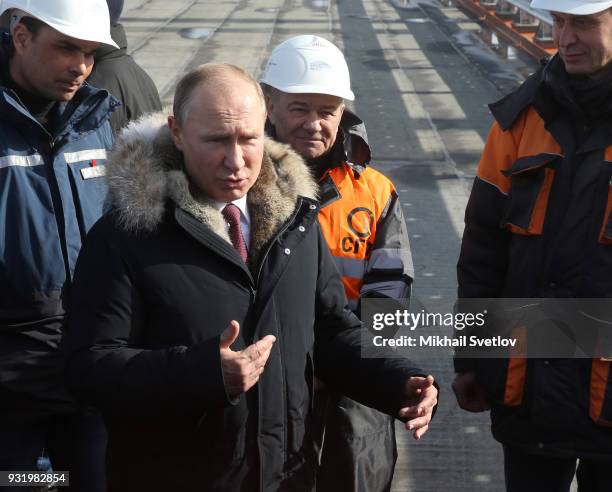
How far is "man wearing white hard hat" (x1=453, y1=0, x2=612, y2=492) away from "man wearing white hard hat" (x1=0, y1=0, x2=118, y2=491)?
121cm

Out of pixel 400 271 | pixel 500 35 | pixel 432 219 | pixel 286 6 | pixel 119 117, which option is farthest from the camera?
pixel 286 6

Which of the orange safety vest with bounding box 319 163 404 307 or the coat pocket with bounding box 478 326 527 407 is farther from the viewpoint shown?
the orange safety vest with bounding box 319 163 404 307

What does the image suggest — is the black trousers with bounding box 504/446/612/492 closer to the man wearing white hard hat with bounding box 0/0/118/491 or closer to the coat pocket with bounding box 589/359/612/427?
the coat pocket with bounding box 589/359/612/427

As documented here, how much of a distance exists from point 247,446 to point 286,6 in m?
20.8

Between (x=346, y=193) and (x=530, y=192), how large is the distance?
654mm

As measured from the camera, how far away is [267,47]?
16.4 m

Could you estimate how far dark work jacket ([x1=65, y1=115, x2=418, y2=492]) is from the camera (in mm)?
2295

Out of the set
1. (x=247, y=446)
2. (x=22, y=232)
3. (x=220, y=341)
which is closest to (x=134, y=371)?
(x=220, y=341)

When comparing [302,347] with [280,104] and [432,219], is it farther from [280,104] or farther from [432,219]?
[432,219]

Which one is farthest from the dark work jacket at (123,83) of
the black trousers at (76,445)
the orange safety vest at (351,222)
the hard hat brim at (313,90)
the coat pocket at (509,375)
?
the coat pocket at (509,375)

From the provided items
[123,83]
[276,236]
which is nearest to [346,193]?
[276,236]

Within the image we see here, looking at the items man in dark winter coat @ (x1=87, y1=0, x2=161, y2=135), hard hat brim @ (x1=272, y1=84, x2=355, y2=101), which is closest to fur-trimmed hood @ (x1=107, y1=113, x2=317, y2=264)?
hard hat brim @ (x1=272, y1=84, x2=355, y2=101)

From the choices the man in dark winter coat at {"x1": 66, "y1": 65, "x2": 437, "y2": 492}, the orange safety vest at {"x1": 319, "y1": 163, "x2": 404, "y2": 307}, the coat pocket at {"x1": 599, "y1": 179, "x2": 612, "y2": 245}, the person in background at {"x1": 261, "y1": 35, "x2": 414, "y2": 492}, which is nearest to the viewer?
the man in dark winter coat at {"x1": 66, "y1": 65, "x2": 437, "y2": 492}

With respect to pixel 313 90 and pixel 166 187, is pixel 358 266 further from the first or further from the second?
pixel 166 187
